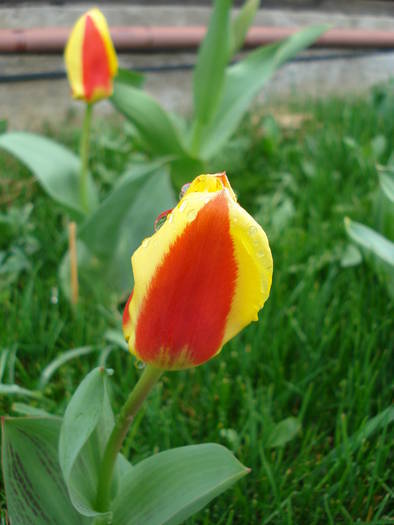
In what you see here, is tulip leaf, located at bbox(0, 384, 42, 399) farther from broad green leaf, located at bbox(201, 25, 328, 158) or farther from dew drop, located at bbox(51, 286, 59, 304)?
broad green leaf, located at bbox(201, 25, 328, 158)

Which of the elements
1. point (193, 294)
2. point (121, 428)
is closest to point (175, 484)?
point (121, 428)

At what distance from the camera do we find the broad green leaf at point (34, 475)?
0.58 m

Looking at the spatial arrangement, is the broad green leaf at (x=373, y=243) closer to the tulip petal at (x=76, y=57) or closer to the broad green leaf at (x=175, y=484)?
the broad green leaf at (x=175, y=484)

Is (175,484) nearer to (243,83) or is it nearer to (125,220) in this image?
(125,220)

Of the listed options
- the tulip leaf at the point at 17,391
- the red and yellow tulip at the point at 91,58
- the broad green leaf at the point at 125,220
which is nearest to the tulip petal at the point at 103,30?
the red and yellow tulip at the point at 91,58

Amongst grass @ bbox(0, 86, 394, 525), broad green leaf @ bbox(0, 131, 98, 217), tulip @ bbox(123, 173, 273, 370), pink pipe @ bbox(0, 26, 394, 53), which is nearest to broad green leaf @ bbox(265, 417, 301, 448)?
grass @ bbox(0, 86, 394, 525)

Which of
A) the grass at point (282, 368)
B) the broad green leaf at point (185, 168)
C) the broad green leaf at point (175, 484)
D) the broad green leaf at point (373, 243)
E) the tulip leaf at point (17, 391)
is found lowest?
the grass at point (282, 368)

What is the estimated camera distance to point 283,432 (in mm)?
825

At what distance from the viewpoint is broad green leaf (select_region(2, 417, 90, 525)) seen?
582 millimetres

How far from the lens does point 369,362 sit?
37.8 inches

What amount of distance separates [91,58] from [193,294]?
0.72 metres

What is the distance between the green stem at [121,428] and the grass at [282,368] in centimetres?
14

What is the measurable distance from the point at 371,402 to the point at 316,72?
73.9 inches

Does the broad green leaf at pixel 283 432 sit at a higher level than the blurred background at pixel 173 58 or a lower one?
lower
